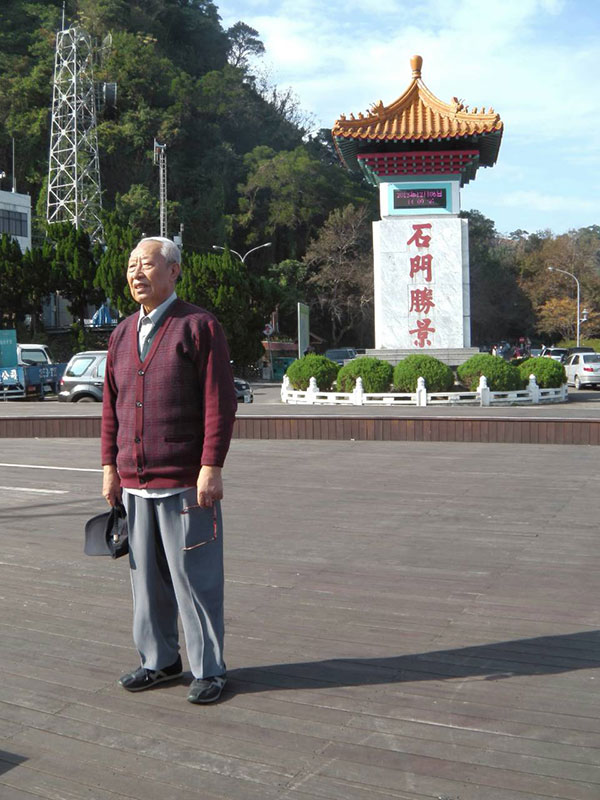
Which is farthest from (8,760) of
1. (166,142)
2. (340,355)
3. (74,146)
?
(166,142)

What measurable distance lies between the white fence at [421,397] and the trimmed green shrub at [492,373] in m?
0.29

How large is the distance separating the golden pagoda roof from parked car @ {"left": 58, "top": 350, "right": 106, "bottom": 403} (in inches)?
399

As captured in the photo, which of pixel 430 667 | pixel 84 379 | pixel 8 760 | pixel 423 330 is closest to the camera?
pixel 8 760

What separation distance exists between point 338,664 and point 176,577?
0.87m

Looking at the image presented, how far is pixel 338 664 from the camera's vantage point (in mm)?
3941

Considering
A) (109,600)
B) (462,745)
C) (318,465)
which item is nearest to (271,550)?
(109,600)

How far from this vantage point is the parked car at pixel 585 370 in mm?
31359

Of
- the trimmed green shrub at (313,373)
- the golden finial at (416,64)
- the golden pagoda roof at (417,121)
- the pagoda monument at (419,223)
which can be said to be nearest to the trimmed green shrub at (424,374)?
the trimmed green shrub at (313,373)

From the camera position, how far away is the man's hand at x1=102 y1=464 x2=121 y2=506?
12.2 feet

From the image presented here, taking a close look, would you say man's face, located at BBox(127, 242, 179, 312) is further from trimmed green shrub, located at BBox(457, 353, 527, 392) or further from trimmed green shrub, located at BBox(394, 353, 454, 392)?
trimmed green shrub, located at BBox(457, 353, 527, 392)

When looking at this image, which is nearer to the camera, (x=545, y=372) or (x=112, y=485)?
(x=112, y=485)

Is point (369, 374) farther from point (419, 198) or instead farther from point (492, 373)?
point (419, 198)

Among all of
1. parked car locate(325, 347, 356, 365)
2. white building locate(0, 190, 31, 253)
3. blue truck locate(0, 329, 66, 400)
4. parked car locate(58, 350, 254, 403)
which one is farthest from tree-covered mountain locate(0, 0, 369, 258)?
parked car locate(58, 350, 254, 403)

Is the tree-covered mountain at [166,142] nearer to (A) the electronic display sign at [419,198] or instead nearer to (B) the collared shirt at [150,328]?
(A) the electronic display sign at [419,198]
